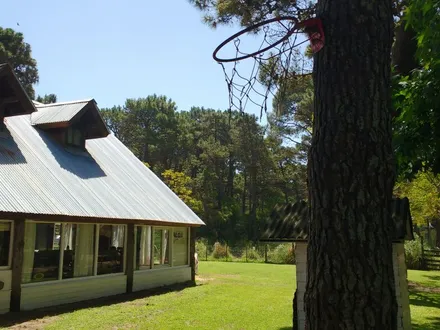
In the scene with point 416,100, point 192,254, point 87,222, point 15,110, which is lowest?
point 192,254

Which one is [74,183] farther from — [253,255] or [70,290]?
[253,255]

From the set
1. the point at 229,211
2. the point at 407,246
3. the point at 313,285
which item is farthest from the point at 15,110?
the point at 229,211

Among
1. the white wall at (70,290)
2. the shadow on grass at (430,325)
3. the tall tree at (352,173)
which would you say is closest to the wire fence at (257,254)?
the white wall at (70,290)

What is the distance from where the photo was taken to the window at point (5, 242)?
976cm

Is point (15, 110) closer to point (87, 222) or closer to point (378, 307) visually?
point (87, 222)

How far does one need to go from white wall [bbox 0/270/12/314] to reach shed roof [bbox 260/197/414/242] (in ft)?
19.6

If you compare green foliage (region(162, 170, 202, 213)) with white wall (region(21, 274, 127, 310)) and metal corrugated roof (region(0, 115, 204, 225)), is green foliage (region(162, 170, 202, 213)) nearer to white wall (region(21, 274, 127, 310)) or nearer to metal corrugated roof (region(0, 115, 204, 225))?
metal corrugated roof (region(0, 115, 204, 225))

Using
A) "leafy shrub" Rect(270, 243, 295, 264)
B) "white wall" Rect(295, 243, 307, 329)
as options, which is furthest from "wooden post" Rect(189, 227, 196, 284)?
"leafy shrub" Rect(270, 243, 295, 264)

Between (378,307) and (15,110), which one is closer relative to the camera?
(378,307)

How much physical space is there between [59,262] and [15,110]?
16.6 feet

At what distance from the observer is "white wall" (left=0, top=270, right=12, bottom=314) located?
9383 mm

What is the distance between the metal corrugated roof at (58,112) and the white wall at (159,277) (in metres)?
5.91

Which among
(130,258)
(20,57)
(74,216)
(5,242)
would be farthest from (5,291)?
(20,57)

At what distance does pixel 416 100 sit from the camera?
6320 mm
